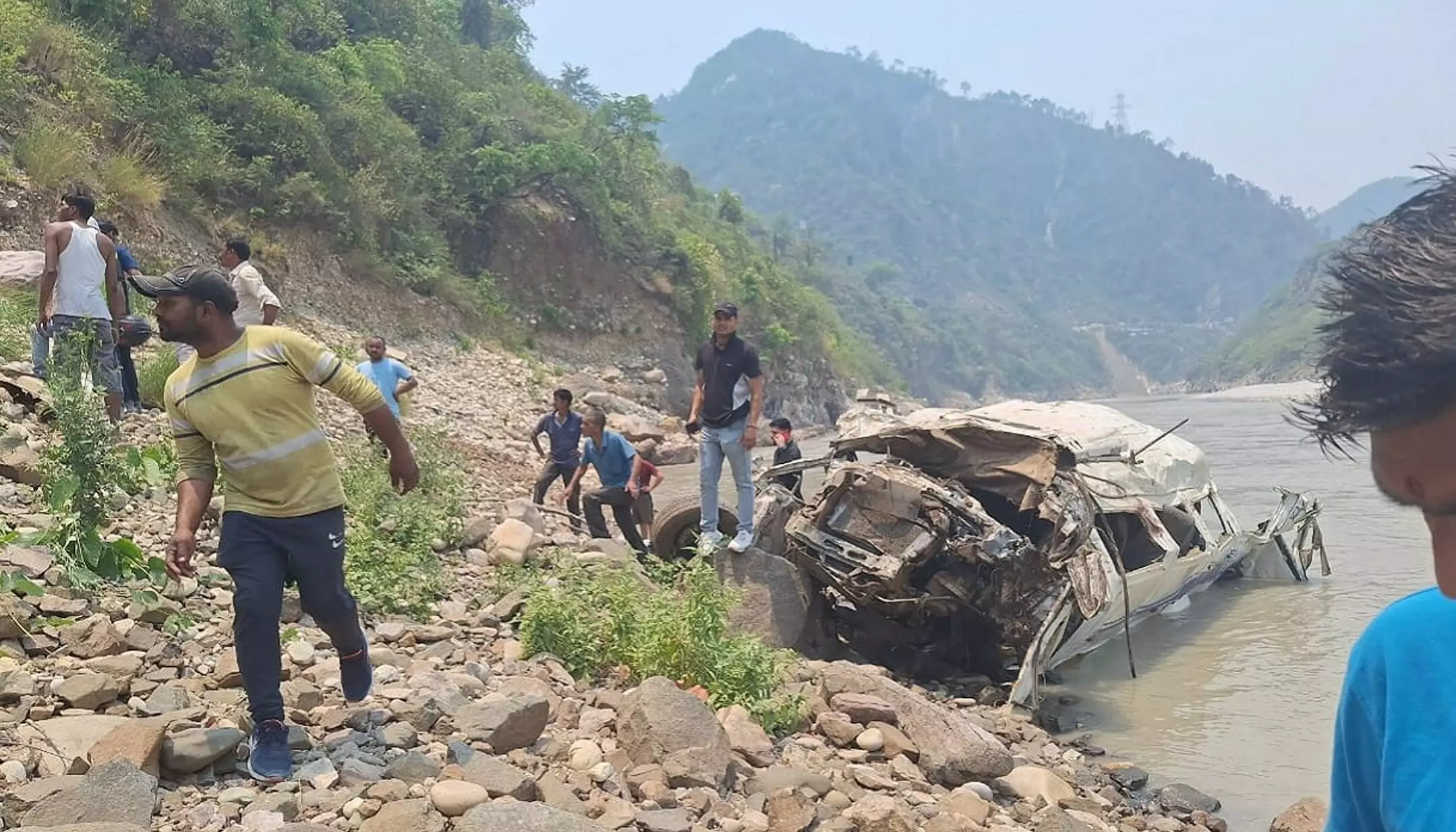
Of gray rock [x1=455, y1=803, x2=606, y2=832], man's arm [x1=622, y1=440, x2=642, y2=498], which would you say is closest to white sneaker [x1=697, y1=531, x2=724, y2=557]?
man's arm [x1=622, y1=440, x2=642, y2=498]

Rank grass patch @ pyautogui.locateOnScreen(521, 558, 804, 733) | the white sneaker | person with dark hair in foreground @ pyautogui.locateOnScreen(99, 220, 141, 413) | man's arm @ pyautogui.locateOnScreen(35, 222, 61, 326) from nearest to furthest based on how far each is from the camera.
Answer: grass patch @ pyautogui.locateOnScreen(521, 558, 804, 733) < the white sneaker < man's arm @ pyautogui.locateOnScreen(35, 222, 61, 326) < person with dark hair in foreground @ pyautogui.locateOnScreen(99, 220, 141, 413)

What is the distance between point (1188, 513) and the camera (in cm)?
963

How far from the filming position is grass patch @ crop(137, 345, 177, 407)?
8852 mm

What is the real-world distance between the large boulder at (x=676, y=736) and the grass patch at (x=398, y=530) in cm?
216

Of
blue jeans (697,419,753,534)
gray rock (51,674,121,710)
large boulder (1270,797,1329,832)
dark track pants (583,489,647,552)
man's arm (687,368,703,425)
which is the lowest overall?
large boulder (1270,797,1329,832)

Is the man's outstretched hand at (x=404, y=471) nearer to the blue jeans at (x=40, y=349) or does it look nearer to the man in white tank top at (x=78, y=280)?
the man in white tank top at (x=78, y=280)

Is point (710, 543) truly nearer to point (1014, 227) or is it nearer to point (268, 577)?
point (268, 577)

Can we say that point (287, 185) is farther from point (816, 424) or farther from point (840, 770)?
point (816, 424)

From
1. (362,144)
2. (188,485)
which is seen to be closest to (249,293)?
(188,485)

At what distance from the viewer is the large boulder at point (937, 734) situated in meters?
5.13

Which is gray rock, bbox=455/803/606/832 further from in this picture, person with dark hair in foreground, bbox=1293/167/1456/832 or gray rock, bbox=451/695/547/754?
person with dark hair in foreground, bbox=1293/167/1456/832

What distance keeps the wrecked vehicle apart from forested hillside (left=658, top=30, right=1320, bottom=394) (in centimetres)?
8286

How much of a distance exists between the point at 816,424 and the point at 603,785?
32.6 meters

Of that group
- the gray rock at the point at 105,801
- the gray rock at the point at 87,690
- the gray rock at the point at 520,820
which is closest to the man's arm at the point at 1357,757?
the gray rock at the point at 520,820
